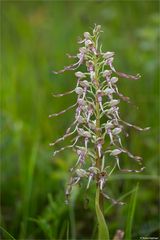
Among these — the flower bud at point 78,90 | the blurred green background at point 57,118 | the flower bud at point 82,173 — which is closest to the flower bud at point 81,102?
the flower bud at point 78,90

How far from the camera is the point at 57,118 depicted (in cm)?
487

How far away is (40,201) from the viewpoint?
383 centimetres

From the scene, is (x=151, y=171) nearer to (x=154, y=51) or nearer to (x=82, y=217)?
(x=82, y=217)

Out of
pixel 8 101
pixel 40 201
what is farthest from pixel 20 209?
pixel 8 101

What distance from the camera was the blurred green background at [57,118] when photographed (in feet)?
11.7

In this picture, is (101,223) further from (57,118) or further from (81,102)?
(57,118)

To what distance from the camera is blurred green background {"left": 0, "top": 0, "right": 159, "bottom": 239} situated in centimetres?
357

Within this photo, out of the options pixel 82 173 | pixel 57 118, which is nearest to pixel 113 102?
pixel 82 173

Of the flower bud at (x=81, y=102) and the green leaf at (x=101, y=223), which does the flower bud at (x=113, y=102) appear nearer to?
the flower bud at (x=81, y=102)

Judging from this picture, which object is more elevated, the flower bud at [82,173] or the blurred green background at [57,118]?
the blurred green background at [57,118]

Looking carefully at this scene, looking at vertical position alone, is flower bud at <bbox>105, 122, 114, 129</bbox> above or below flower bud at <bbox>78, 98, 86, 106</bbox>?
below

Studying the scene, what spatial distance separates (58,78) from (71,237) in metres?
2.13

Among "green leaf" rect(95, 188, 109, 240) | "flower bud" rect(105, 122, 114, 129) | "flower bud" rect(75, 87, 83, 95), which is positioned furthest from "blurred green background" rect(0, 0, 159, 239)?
"flower bud" rect(75, 87, 83, 95)

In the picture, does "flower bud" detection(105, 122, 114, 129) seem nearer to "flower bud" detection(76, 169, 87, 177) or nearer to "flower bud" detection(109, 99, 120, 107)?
"flower bud" detection(109, 99, 120, 107)
